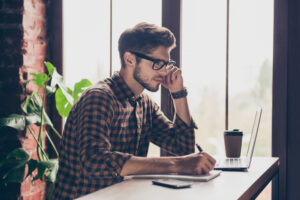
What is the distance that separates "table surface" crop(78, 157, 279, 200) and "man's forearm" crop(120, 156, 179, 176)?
0.05 metres

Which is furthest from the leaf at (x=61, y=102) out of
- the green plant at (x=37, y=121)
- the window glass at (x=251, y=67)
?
the window glass at (x=251, y=67)

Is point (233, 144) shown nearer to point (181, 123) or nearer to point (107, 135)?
point (181, 123)

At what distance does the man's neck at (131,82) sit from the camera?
1883mm

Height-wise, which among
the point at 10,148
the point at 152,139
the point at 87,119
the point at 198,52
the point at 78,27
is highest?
the point at 78,27

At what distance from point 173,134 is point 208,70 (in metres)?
0.61

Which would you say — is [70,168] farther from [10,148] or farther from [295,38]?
[295,38]

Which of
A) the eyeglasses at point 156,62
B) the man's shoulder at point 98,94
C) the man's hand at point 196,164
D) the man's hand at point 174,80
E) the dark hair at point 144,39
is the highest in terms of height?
the dark hair at point 144,39

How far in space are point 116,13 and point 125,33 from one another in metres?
0.91

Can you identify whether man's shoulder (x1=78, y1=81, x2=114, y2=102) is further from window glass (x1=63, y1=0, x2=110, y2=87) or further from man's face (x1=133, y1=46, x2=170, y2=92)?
window glass (x1=63, y1=0, x2=110, y2=87)

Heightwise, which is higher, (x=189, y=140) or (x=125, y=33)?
(x=125, y=33)

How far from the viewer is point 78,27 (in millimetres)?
2787

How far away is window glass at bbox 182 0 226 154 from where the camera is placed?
247 centimetres

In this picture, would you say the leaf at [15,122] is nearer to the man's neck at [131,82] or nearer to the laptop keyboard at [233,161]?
the man's neck at [131,82]

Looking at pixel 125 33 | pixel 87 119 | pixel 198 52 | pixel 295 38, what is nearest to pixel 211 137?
pixel 198 52
